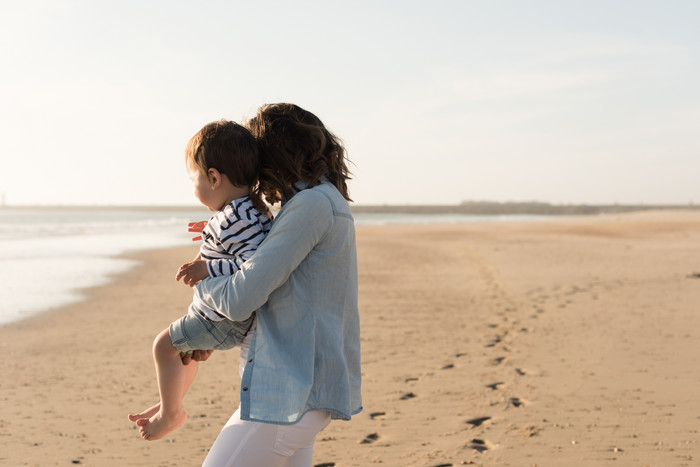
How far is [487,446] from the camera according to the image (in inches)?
172

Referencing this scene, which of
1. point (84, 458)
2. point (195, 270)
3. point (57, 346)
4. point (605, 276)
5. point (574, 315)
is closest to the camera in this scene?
point (195, 270)

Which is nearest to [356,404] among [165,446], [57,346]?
[165,446]

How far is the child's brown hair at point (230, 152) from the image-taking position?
1.96 metres

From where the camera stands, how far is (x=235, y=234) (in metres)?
1.97

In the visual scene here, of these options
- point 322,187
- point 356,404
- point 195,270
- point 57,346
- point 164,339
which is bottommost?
point 57,346

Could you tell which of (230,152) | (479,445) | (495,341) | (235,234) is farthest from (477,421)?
(230,152)

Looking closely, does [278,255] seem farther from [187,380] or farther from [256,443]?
[187,380]

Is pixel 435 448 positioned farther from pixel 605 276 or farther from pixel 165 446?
pixel 605 276

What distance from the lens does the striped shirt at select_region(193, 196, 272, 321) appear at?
1963mm

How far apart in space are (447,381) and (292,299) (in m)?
4.45

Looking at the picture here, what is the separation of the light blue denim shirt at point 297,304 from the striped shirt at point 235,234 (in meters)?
0.06

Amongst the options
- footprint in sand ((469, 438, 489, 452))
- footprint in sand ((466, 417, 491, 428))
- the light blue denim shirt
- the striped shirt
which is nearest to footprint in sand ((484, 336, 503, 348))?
footprint in sand ((466, 417, 491, 428))

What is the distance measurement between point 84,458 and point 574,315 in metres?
6.92

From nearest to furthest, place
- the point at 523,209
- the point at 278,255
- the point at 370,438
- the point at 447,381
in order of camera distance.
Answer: the point at 278,255, the point at 370,438, the point at 447,381, the point at 523,209
